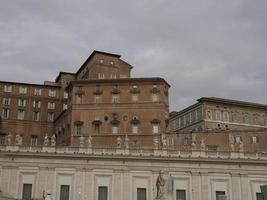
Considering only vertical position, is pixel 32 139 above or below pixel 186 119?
below

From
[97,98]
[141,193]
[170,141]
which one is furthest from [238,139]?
[97,98]

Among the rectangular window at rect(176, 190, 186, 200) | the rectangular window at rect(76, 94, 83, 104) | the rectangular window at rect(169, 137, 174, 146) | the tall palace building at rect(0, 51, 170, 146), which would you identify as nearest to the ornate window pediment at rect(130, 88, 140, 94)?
the tall palace building at rect(0, 51, 170, 146)

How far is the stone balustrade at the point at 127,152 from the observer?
53438 mm

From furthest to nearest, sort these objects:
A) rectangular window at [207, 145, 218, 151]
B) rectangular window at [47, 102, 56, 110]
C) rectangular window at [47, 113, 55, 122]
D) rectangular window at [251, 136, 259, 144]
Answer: rectangular window at [47, 102, 56, 110], rectangular window at [47, 113, 55, 122], rectangular window at [251, 136, 259, 144], rectangular window at [207, 145, 218, 151]

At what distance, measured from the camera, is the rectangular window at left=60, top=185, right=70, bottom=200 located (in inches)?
2059

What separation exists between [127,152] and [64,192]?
9.38 meters

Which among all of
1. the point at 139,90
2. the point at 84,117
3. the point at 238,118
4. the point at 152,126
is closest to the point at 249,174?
the point at 152,126

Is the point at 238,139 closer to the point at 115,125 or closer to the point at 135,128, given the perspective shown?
the point at 135,128

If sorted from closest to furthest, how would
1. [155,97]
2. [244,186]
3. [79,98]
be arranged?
1. [244,186]
2. [155,97]
3. [79,98]

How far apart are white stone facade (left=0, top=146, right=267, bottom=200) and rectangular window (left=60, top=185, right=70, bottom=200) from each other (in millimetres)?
373

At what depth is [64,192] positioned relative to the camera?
52.6 m

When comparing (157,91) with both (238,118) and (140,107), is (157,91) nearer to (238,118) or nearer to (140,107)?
(140,107)

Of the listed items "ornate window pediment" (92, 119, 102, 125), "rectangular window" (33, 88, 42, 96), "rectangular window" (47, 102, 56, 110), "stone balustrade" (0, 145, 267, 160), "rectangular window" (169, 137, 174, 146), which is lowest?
"stone balustrade" (0, 145, 267, 160)

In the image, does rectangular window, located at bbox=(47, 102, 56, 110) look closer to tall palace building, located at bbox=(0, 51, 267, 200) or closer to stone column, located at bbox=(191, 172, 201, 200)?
tall palace building, located at bbox=(0, 51, 267, 200)
